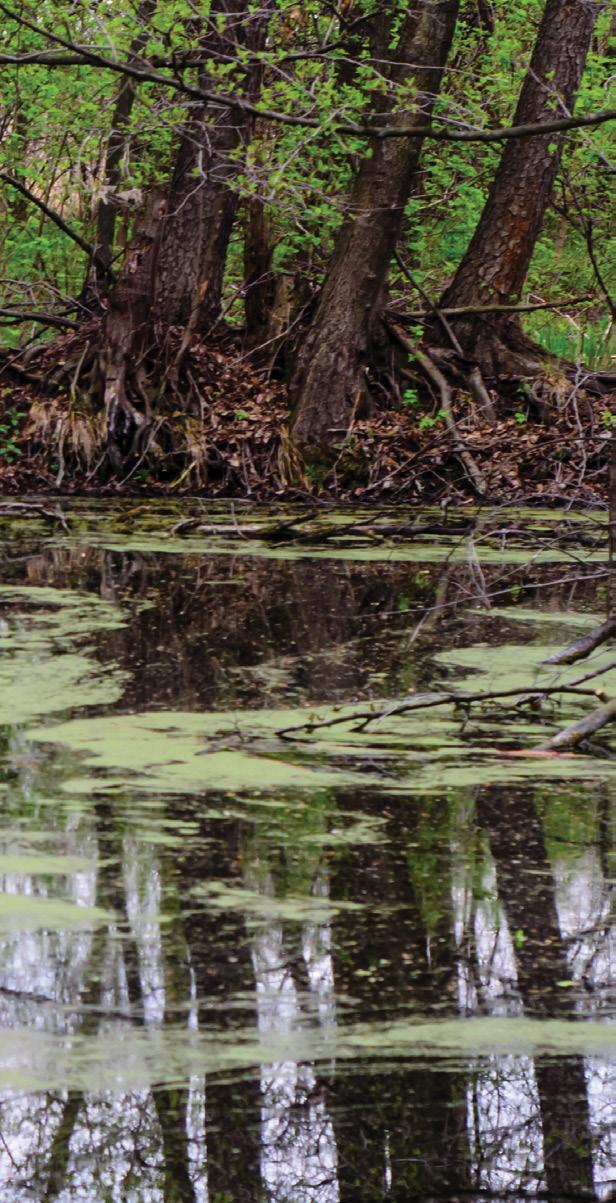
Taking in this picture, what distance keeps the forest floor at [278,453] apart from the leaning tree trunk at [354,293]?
228mm

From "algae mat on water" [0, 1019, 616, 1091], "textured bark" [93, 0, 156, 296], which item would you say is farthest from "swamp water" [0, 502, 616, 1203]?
"textured bark" [93, 0, 156, 296]

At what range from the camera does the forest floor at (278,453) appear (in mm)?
12859

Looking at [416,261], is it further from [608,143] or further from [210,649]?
[210,649]

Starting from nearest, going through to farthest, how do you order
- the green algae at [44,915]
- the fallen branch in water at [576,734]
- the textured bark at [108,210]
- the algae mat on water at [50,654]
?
1. the green algae at [44,915]
2. the fallen branch in water at [576,734]
3. the algae mat on water at [50,654]
4. the textured bark at [108,210]

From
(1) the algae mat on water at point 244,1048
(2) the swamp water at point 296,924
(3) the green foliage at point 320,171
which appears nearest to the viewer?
(2) the swamp water at point 296,924

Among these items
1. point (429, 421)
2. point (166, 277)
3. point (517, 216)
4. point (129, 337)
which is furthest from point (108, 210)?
point (429, 421)

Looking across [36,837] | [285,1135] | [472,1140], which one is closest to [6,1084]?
[285,1135]

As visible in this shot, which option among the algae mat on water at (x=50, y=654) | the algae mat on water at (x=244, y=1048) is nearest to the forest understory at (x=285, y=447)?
the algae mat on water at (x=50, y=654)

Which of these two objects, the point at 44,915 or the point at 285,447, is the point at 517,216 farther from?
the point at 44,915

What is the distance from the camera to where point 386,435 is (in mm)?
13055

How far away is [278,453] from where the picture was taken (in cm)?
1301

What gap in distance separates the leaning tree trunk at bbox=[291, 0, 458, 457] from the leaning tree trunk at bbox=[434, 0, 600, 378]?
0.83 m

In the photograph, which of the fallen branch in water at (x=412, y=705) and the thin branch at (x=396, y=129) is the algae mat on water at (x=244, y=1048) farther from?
the thin branch at (x=396, y=129)

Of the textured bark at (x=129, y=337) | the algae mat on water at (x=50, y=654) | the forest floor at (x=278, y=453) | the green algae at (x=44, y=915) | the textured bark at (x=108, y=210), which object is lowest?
the green algae at (x=44, y=915)
